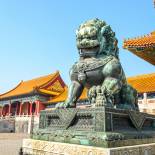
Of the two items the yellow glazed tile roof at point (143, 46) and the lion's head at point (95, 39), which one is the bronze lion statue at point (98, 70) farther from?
the yellow glazed tile roof at point (143, 46)

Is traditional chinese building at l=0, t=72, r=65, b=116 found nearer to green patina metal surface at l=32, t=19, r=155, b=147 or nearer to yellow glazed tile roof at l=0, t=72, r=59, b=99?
yellow glazed tile roof at l=0, t=72, r=59, b=99

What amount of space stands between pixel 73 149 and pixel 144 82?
16352 mm

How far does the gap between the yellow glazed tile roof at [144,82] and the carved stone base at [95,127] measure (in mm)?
12794

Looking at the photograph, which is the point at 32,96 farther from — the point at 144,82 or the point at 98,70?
the point at 98,70

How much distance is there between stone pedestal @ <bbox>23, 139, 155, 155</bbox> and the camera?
263 centimetres

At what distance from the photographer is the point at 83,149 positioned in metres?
2.76

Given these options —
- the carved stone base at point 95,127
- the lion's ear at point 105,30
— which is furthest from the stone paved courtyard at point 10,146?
the lion's ear at point 105,30

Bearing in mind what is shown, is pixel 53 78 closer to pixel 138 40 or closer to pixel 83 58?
pixel 138 40

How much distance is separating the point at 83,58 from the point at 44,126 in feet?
3.99

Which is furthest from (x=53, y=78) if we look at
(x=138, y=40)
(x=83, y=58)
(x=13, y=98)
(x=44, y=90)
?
(x=83, y=58)

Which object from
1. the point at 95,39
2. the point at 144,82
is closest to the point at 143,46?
the point at 144,82

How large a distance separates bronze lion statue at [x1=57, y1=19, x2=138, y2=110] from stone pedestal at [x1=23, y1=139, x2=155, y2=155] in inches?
25.2

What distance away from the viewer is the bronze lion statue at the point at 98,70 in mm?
3479

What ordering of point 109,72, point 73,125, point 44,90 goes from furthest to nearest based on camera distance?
point 44,90
point 109,72
point 73,125
